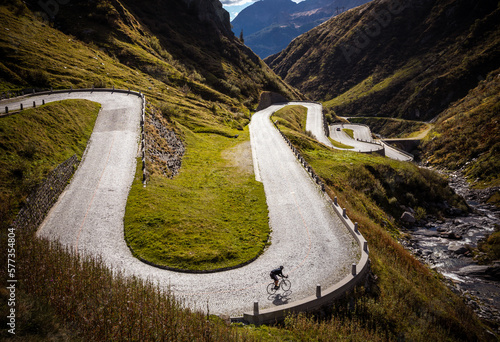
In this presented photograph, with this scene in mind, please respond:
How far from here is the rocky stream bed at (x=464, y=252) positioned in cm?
2314

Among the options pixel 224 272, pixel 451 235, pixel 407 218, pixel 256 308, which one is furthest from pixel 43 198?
pixel 451 235

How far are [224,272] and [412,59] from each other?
579 ft

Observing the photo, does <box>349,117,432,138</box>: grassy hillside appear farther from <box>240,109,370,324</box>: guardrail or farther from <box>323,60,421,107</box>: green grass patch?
<box>240,109,370,324</box>: guardrail

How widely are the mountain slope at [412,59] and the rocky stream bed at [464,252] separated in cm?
8568

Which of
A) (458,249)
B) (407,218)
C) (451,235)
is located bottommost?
(458,249)

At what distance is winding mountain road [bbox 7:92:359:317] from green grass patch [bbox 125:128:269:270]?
31.9 inches

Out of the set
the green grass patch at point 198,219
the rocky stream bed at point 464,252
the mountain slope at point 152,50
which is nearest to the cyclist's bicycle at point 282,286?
the green grass patch at point 198,219

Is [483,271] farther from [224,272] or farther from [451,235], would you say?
[224,272]

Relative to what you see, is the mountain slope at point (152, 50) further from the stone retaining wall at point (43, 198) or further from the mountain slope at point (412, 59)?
the mountain slope at point (412, 59)

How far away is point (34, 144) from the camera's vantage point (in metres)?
23.7

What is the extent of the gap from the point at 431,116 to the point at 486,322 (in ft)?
351

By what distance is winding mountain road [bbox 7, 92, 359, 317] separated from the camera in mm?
15031

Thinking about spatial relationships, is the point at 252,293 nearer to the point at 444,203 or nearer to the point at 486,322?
the point at 486,322

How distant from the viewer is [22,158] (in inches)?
864
